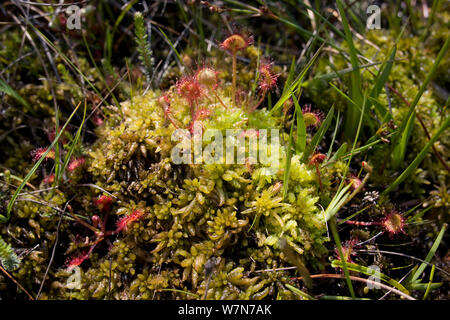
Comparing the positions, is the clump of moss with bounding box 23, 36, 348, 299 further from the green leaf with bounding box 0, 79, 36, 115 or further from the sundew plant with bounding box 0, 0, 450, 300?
the green leaf with bounding box 0, 79, 36, 115

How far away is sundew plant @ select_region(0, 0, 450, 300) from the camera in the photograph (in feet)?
5.82

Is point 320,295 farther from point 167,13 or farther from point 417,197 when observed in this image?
point 167,13

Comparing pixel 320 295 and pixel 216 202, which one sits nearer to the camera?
pixel 320 295

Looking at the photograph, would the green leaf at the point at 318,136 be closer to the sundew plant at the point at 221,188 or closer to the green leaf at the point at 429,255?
the sundew plant at the point at 221,188

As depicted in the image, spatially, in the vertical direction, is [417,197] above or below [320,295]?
above

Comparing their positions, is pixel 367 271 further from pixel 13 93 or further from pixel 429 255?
pixel 13 93

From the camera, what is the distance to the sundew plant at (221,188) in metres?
1.77

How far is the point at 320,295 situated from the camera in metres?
1.71

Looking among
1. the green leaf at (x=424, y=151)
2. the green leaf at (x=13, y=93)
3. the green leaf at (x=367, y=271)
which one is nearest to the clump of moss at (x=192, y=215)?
the green leaf at (x=367, y=271)

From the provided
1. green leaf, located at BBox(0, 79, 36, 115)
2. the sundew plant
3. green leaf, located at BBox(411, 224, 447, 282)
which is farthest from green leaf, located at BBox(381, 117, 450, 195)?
green leaf, located at BBox(0, 79, 36, 115)
